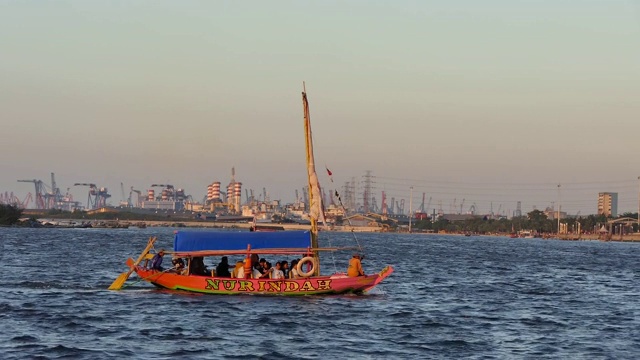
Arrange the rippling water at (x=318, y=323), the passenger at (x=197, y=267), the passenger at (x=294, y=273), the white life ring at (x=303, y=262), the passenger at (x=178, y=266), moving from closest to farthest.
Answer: the rippling water at (x=318, y=323) < the white life ring at (x=303, y=262) < the passenger at (x=294, y=273) < the passenger at (x=197, y=267) < the passenger at (x=178, y=266)

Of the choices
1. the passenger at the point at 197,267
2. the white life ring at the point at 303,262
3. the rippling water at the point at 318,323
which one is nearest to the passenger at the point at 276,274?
the white life ring at the point at 303,262

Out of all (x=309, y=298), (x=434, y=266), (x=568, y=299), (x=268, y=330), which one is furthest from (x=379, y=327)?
(x=434, y=266)

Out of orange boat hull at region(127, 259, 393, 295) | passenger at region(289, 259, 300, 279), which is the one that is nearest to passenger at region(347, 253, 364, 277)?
orange boat hull at region(127, 259, 393, 295)

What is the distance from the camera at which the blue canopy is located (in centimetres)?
5450

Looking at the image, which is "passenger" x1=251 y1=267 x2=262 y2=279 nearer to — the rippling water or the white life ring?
the rippling water

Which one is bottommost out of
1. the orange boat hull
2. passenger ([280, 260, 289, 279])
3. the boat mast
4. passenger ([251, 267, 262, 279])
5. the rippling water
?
the rippling water

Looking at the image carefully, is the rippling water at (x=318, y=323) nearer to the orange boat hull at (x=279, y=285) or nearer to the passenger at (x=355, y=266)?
the orange boat hull at (x=279, y=285)

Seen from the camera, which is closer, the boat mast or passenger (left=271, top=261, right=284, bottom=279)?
passenger (left=271, top=261, right=284, bottom=279)

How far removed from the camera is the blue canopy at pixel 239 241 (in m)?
54.5

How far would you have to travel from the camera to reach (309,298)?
54031mm

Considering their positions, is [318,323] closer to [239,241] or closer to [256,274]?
[256,274]

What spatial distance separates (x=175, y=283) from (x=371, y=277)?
1024 cm

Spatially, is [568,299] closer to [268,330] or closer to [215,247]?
[215,247]

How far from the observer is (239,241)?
54688 mm
